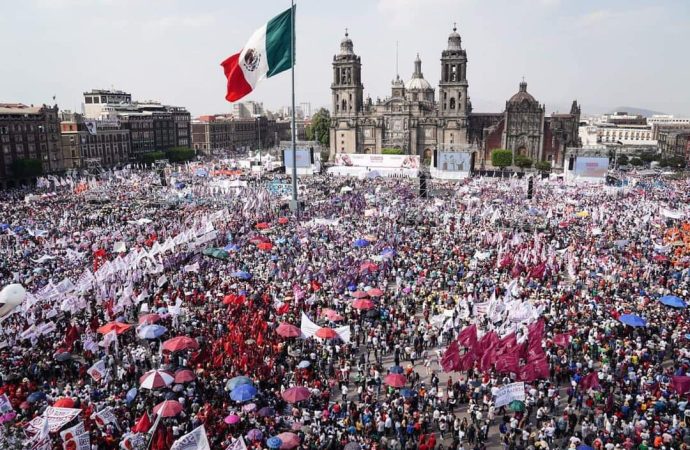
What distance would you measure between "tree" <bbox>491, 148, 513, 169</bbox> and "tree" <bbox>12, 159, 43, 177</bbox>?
2323 inches

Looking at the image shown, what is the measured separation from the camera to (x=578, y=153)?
Answer: 201 feet

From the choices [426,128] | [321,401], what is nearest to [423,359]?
[321,401]

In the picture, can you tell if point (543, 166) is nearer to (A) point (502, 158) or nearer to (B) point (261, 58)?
(A) point (502, 158)

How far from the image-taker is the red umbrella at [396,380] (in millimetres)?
16297

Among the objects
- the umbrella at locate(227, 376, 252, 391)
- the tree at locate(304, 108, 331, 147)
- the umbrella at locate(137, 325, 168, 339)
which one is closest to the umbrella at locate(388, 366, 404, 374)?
the umbrella at locate(227, 376, 252, 391)

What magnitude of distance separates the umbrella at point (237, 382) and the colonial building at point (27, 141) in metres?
60.1

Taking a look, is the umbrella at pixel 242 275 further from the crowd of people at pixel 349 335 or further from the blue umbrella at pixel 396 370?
the blue umbrella at pixel 396 370

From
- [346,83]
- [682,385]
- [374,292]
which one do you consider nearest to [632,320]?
[682,385]

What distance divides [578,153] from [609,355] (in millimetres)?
46697

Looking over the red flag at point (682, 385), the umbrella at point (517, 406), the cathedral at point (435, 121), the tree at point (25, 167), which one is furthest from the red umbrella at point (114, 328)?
the cathedral at point (435, 121)

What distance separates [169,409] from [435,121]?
78.7 metres

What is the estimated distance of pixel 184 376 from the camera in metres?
16.4

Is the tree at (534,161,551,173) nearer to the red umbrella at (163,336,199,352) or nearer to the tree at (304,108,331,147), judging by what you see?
the tree at (304,108,331,147)

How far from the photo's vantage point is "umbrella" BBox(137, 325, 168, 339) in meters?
19.4
